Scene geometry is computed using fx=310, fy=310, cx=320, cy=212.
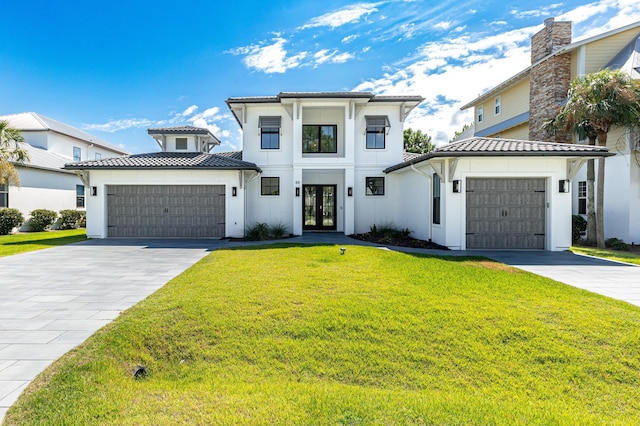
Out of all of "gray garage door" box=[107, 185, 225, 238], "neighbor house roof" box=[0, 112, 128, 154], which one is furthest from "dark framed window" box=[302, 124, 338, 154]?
"neighbor house roof" box=[0, 112, 128, 154]

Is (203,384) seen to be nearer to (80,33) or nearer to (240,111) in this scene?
(240,111)

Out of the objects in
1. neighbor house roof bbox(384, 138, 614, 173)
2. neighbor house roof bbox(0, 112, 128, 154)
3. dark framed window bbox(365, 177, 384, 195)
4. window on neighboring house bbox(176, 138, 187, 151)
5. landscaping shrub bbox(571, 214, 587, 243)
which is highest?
neighbor house roof bbox(0, 112, 128, 154)

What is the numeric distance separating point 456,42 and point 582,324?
48.9ft

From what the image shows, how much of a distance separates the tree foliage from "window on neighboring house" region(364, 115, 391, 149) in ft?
89.2

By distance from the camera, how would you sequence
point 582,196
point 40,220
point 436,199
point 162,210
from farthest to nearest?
point 40,220, point 582,196, point 162,210, point 436,199

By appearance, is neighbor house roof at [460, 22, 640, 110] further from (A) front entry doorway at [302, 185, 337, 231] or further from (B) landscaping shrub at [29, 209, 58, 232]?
(B) landscaping shrub at [29, 209, 58, 232]

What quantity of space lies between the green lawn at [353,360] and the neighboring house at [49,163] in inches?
565

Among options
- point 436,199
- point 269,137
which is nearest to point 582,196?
point 436,199

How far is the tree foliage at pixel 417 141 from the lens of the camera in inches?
1645

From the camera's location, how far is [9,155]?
15945 mm

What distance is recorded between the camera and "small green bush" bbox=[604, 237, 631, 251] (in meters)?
12.7

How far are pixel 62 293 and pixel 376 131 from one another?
45.4 feet

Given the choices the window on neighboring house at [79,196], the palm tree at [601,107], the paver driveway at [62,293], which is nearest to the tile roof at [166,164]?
the paver driveway at [62,293]

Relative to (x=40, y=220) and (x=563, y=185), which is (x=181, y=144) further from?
(x=563, y=185)
